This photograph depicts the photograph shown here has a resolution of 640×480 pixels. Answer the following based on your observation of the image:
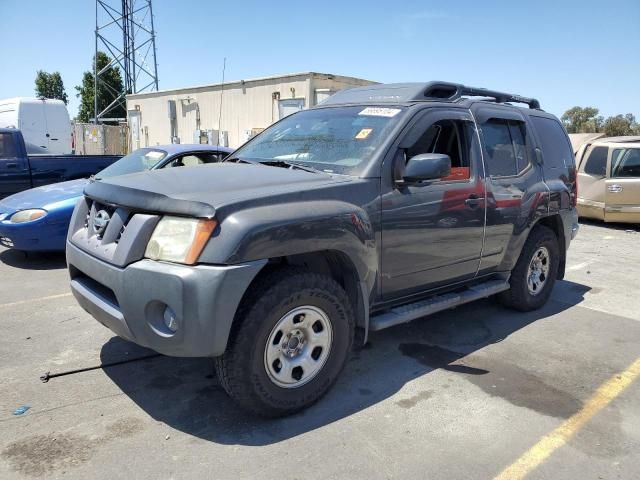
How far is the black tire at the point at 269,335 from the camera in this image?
9.22ft

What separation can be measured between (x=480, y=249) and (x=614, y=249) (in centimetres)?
596

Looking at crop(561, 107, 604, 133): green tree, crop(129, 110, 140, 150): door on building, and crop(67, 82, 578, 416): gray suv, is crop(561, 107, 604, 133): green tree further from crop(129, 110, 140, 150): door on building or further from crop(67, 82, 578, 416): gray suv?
crop(67, 82, 578, 416): gray suv

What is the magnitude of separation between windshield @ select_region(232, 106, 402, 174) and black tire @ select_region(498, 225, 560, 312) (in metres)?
2.16

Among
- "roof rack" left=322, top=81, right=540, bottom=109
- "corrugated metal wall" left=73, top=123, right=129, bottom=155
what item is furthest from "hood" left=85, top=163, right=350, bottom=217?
"corrugated metal wall" left=73, top=123, right=129, bottom=155

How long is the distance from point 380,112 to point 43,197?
4.75 meters

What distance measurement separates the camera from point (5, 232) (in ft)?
20.4

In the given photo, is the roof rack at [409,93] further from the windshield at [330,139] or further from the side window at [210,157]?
the side window at [210,157]

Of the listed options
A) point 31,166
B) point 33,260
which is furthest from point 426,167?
point 31,166

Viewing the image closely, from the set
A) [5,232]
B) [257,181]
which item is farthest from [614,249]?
[5,232]

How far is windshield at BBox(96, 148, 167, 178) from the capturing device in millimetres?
6621

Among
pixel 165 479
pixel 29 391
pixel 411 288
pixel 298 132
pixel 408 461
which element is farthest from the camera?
pixel 298 132

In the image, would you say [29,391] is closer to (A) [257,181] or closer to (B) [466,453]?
(A) [257,181]

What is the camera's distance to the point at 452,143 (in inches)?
169

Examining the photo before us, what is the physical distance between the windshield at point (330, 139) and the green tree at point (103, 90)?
3260 cm
